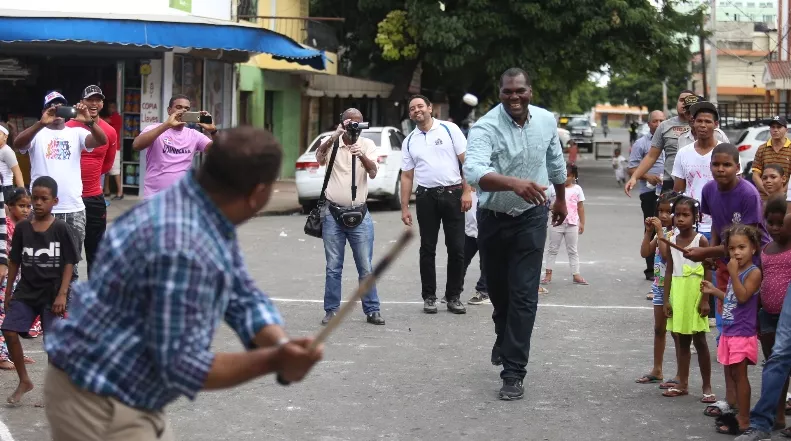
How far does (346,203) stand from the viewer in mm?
10086

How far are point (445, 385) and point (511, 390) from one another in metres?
0.52

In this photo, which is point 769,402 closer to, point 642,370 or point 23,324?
point 642,370

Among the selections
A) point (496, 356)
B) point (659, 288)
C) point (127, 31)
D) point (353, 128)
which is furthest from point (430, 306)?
point (127, 31)

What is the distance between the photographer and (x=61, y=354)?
344 cm

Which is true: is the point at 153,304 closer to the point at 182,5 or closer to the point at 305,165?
the point at 305,165

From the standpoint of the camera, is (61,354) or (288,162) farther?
(288,162)

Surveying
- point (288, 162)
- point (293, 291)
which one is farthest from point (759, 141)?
point (293, 291)

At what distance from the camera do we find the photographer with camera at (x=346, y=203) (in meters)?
10.0

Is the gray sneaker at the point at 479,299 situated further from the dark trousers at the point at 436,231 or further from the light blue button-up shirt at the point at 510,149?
the light blue button-up shirt at the point at 510,149

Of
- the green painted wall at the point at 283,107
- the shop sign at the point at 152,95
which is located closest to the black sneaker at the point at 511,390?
the shop sign at the point at 152,95

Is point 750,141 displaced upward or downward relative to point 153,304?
upward

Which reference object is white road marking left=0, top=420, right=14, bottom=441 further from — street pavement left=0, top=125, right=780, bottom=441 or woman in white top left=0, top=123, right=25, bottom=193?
woman in white top left=0, top=123, right=25, bottom=193

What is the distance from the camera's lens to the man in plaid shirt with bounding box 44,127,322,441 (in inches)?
127

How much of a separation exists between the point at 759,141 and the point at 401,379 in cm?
2138
